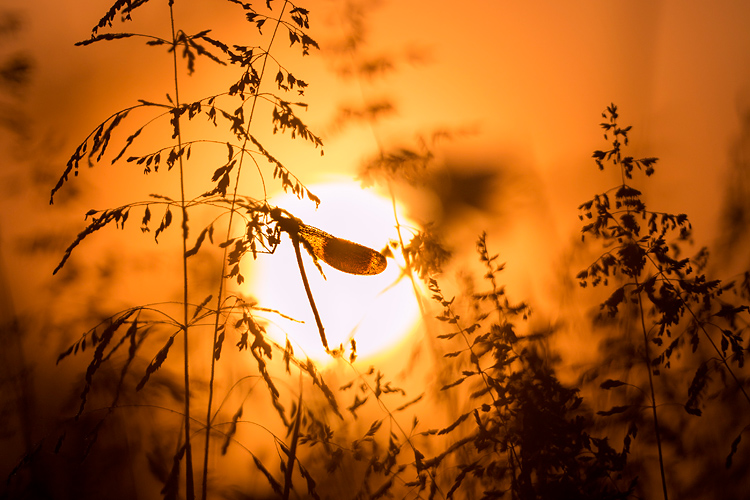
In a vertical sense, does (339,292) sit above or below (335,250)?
above

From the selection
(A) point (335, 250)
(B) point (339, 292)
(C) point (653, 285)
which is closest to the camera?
(A) point (335, 250)

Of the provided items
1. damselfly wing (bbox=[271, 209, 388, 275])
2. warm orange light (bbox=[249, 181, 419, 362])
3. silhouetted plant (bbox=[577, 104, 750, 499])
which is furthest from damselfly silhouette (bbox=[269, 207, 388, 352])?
silhouetted plant (bbox=[577, 104, 750, 499])

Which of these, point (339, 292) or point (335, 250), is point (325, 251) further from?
point (339, 292)

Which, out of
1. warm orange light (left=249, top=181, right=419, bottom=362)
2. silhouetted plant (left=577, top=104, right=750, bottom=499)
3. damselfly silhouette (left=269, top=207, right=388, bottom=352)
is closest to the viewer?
damselfly silhouette (left=269, top=207, right=388, bottom=352)

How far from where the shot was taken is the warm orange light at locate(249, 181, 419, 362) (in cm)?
148

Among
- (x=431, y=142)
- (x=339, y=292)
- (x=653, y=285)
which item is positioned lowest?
(x=653, y=285)

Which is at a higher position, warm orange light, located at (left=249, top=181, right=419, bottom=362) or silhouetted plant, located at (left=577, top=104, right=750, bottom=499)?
warm orange light, located at (left=249, top=181, right=419, bottom=362)

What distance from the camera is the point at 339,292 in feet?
4.91

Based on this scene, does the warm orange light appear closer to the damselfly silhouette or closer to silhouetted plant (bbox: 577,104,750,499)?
the damselfly silhouette

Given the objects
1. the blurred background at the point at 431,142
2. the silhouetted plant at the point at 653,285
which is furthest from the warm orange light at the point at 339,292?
the silhouetted plant at the point at 653,285

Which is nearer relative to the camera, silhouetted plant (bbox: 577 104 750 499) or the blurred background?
silhouetted plant (bbox: 577 104 750 499)

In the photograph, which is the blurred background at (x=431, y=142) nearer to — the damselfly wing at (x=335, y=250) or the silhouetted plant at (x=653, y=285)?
the silhouetted plant at (x=653, y=285)

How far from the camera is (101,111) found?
156cm

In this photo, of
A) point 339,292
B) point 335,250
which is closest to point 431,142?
point 339,292
